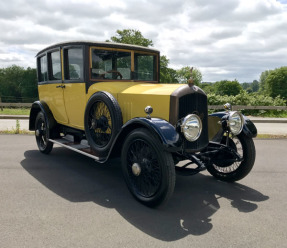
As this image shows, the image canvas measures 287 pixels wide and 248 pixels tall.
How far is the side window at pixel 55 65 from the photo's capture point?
4.82m

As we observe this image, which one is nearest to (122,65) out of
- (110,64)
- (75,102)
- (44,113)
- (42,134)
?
(110,64)

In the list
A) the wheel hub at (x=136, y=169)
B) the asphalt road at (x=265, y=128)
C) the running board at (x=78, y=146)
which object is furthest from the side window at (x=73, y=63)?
the asphalt road at (x=265, y=128)

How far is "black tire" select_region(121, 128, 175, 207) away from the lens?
2.80 meters

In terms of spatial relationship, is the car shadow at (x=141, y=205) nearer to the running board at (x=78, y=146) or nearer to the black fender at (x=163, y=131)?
the running board at (x=78, y=146)

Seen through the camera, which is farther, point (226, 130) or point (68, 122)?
point (68, 122)

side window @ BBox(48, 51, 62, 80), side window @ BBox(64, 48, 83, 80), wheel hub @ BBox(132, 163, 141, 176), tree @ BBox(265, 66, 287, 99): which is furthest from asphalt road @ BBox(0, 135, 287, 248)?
tree @ BBox(265, 66, 287, 99)

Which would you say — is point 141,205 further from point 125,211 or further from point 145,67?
point 145,67

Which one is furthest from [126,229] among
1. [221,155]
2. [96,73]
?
[96,73]

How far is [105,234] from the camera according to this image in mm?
2416

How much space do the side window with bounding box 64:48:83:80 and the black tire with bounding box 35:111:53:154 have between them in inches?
49.9

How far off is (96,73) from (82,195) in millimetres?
2014

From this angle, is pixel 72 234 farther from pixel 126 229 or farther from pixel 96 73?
pixel 96 73

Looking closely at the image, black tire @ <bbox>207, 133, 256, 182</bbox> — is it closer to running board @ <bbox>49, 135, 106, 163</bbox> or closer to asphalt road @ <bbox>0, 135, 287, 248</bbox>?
asphalt road @ <bbox>0, 135, 287, 248</bbox>

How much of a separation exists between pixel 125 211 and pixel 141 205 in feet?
0.83
